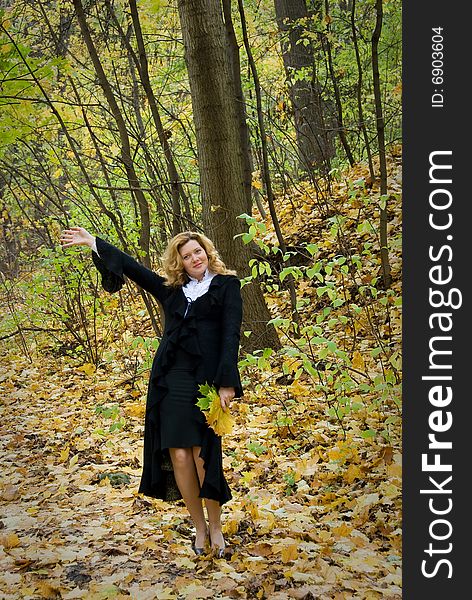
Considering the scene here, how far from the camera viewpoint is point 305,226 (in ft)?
32.7

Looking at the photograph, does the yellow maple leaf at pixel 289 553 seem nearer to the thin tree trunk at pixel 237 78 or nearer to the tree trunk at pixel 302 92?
the thin tree trunk at pixel 237 78

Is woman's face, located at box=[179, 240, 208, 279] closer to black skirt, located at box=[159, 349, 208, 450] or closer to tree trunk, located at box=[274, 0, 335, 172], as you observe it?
black skirt, located at box=[159, 349, 208, 450]

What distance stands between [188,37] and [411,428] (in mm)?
4974

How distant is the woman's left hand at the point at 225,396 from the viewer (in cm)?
384

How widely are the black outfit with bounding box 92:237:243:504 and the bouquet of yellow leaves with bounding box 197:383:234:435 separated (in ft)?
0.36

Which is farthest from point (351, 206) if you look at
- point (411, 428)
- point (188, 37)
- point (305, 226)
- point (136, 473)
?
point (411, 428)

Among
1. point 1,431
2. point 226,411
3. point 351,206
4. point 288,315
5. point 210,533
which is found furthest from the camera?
point 351,206

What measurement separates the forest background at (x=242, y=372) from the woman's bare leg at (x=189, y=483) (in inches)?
6.9

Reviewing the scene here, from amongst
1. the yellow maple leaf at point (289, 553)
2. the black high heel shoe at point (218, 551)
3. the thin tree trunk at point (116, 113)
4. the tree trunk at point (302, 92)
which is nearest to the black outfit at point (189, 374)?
the black high heel shoe at point (218, 551)

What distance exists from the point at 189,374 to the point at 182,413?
24 centimetres

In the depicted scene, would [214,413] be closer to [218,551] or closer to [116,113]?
[218,551]

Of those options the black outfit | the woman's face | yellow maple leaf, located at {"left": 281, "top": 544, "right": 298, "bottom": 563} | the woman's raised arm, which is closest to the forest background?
yellow maple leaf, located at {"left": 281, "top": 544, "right": 298, "bottom": 563}

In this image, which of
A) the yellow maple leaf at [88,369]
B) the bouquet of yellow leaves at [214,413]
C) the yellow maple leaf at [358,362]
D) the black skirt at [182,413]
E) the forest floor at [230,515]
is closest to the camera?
the forest floor at [230,515]

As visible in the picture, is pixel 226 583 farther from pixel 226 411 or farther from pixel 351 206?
pixel 351 206
